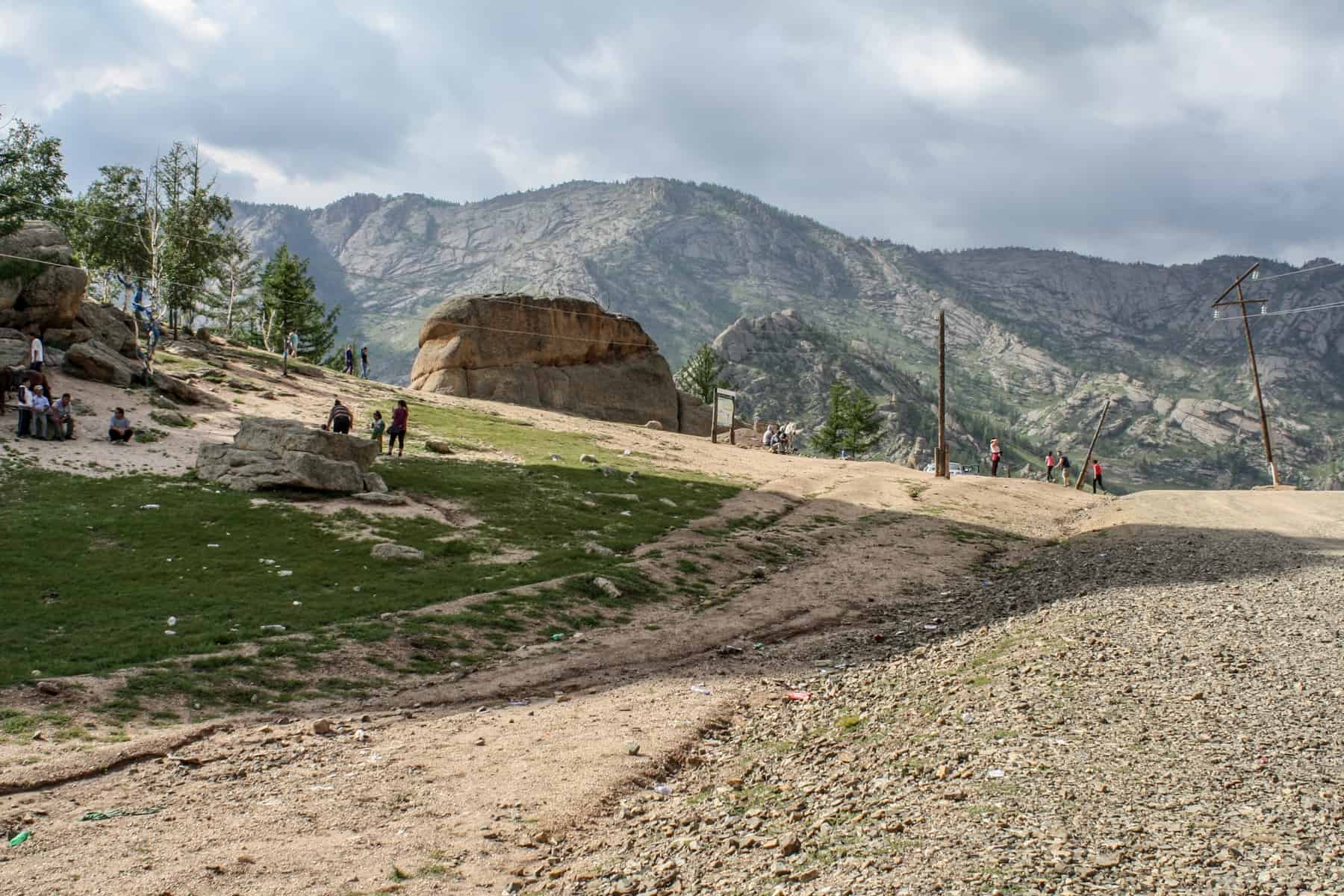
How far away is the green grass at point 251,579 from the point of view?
50.2ft

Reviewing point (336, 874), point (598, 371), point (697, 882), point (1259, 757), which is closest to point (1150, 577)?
point (1259, 757)

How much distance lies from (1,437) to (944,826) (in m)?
33.3

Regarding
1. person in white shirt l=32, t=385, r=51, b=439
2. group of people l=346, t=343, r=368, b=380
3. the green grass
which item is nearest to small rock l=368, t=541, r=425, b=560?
the green grass

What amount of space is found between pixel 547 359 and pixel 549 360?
0.25m

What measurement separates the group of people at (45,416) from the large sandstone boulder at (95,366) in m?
→ 5.18

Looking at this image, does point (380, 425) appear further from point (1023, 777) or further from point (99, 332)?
point (1023, 777)

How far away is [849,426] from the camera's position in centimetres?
9531

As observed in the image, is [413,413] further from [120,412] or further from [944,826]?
[944,826]

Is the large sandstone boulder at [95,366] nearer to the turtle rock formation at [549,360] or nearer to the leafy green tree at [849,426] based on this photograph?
the turtle rock formation at [549,360]

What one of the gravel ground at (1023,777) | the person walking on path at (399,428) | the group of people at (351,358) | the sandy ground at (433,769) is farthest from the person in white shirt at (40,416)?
the group of people at (351,358)

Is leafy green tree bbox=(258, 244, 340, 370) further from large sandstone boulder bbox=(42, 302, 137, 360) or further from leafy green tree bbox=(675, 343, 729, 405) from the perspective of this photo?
leafy green tree bbox=(675, 343, 729, 405)

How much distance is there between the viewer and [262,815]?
1048 cm

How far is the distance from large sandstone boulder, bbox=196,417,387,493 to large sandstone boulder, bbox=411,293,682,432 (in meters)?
34.4

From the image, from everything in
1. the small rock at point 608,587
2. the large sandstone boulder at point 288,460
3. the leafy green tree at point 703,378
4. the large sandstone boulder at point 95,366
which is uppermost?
the leafy green tree at point 703,378
